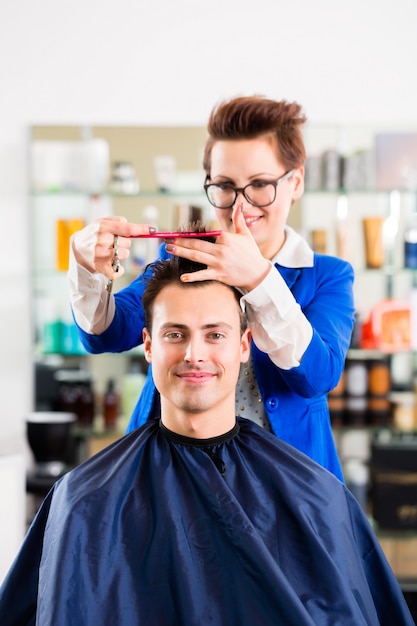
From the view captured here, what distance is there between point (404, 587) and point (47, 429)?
6.21 ft

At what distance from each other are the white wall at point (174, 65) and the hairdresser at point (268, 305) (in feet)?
7.22

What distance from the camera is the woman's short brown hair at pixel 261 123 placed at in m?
1.70

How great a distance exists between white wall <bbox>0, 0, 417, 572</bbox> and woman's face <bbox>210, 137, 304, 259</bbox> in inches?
89.8

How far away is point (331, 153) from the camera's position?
3807mm

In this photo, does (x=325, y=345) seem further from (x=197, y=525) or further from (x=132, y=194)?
(x=132, y=194)

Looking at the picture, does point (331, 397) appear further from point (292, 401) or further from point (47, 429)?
point (292, 401)

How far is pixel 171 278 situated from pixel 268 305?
26 centimetres

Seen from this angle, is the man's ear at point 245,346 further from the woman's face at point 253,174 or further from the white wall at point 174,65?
the white wall at point 174,65

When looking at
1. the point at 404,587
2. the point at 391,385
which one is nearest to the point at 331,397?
the point at 391,385

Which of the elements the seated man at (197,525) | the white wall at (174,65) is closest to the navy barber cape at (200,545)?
the seated man at (197,525)

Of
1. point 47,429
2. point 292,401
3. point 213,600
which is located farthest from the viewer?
point 47,429

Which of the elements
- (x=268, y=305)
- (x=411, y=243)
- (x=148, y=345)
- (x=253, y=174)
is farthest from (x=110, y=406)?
(x=268, y=305)

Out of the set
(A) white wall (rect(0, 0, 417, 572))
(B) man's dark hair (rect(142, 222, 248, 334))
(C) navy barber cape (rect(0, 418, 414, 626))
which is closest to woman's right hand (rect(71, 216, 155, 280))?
(B) man's dark hair (rect(142, 222, 248, 334))

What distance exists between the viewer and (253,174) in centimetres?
169
